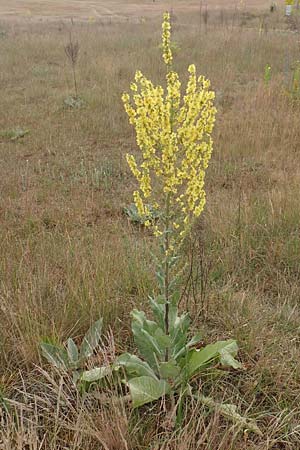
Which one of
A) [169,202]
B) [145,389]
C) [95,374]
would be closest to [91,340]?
[95,374]

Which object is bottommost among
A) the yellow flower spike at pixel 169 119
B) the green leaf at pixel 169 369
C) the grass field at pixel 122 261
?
the grass field at pixel 122 261

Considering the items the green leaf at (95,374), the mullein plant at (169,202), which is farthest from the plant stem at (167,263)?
the green leaf at (95,374)

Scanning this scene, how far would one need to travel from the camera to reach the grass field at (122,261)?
178 cm

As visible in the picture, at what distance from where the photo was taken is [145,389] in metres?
1.82

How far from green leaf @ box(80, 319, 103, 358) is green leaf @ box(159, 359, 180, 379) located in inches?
15.0

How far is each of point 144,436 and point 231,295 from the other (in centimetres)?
108

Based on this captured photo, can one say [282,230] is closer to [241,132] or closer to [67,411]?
[67,411]

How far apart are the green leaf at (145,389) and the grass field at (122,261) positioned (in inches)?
2.7

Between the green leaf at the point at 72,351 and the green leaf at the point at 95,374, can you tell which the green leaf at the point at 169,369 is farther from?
the green leaf at the point at 72,351

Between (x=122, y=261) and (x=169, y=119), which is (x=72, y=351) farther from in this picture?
(x=169, y=119)

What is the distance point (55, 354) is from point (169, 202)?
96 centimetres

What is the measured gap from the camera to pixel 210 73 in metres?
8.91

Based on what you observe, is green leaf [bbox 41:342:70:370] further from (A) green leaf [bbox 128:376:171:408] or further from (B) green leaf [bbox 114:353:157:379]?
(A) green leaf [bbox 128:376:171:408]

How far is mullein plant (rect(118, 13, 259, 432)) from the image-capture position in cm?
161
